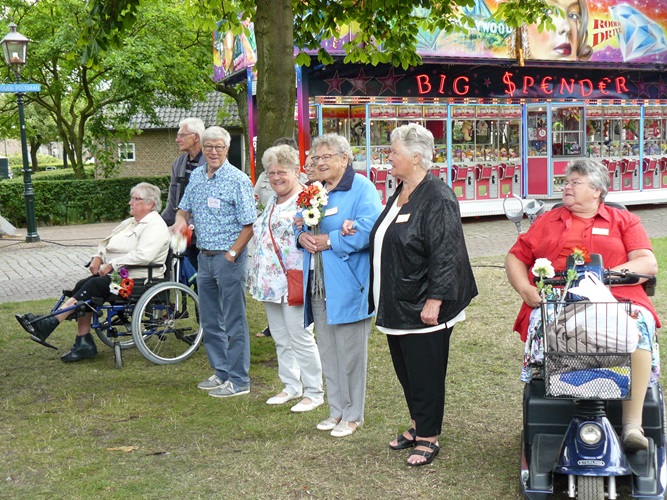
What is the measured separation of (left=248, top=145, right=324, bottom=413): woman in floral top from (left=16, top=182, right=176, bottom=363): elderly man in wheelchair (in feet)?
5.20

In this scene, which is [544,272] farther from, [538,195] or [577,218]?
[538,195]

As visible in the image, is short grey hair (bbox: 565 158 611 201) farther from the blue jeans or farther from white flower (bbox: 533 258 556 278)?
the blue jeans

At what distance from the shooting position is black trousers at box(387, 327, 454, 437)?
473 centimetres

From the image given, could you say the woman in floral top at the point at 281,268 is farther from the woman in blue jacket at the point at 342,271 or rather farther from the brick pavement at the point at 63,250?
the brick pavement at the point at 63,250

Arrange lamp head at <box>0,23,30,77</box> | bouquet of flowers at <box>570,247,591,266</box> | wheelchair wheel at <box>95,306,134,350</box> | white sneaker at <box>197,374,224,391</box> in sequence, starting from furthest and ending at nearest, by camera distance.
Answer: lamp head at <box>0,23,30,77</box> < wheelchair wheel at <box>95,306,134,350</box> < white sneaker at <box>197,374,224,391</box> < bouquet of flowers at <box>570,247,591,266</box>

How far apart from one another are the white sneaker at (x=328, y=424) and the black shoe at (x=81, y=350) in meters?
2.92

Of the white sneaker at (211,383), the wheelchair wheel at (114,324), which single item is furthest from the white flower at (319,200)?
the wheelchair wheel at (114,324)

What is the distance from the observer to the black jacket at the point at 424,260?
15.0ft

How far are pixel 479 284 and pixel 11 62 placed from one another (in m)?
10.6

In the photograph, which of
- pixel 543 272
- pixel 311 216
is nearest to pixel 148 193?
pixel 311 216

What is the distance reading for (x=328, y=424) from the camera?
5461mm

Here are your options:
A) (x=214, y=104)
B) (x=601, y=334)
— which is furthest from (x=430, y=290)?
(x=214, y=104)

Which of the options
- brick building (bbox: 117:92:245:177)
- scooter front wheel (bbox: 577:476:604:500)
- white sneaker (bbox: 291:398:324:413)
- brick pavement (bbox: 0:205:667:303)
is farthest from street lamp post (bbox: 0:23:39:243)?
brick building (bbox: 117:92:245:177)

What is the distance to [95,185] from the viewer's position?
21.7 meters
